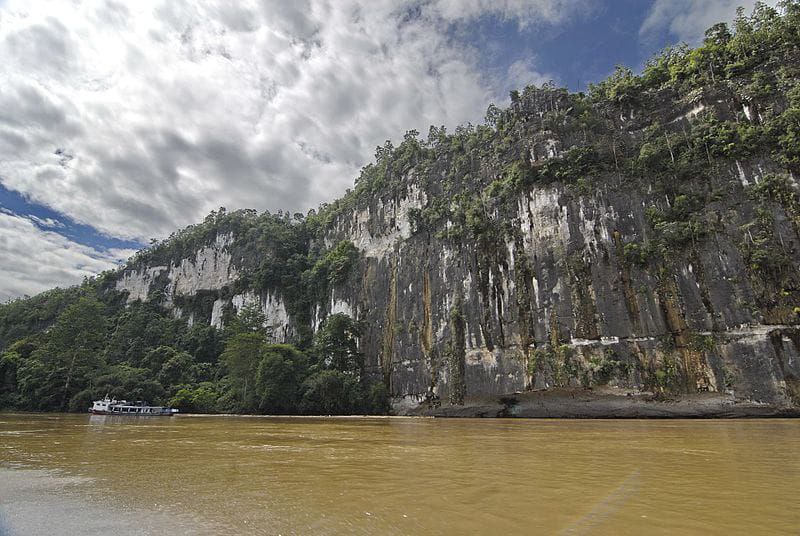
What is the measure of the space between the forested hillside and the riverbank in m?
0.51

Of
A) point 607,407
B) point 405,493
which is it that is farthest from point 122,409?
point 405,493

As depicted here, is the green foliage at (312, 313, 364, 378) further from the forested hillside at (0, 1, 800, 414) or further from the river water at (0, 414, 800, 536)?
the river water at (0, 414, 800, 536)

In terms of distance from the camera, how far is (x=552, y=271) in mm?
28109

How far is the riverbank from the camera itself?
66.1ft

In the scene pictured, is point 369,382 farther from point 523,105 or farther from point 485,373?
point 523,105

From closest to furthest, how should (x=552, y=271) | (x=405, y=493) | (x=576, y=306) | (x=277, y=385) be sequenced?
(x=405, y=493)
(x=576, y=306)
(x=552, y=271)
(x=277, y=385)

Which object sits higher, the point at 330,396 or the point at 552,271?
the point at 552,271

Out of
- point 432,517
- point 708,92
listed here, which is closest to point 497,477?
point 432,517

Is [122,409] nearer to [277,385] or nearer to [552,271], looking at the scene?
[277,385]

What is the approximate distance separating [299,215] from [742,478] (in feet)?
213

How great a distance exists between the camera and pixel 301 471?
5586 mm

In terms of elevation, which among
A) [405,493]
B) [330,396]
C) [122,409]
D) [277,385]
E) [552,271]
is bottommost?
[405,493]

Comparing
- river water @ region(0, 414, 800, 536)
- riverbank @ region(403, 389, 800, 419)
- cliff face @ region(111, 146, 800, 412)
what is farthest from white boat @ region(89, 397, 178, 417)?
river water @ region(0, 414, 800, 536)

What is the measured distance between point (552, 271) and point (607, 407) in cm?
876
